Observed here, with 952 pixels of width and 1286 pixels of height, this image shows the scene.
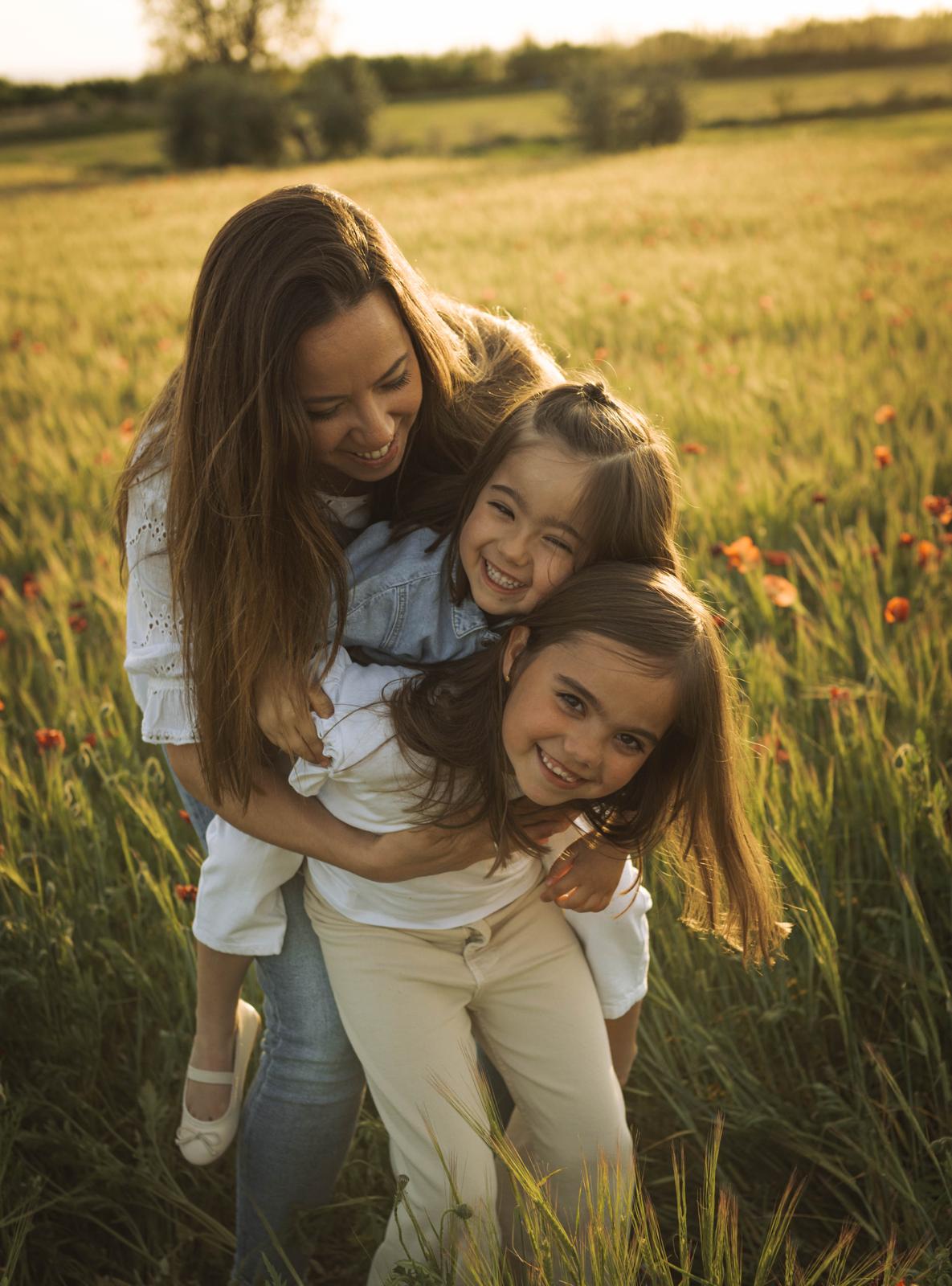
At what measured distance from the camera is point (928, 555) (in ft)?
7.91

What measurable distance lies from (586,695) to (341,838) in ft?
1.49

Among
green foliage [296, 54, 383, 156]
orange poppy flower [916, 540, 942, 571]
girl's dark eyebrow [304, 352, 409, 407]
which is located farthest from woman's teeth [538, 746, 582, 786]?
green foliage [296, 54, 383, 156]

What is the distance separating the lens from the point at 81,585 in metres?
2.91

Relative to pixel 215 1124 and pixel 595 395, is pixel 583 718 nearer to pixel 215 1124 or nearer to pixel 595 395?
pixel 595 395

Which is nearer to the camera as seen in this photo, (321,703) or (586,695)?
(586,695)

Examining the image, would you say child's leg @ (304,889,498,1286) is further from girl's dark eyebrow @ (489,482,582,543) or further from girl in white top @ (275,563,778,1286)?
girl's dark eyebrow @ (489,482,582,543)

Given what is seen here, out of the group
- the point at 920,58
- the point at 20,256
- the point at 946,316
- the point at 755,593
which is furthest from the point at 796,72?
the point at 755,593

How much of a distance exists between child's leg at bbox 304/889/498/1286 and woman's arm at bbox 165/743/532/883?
122mm

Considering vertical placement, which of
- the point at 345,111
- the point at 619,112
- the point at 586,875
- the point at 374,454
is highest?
the point at 345,111

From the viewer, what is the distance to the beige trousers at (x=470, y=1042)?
1.49 meters

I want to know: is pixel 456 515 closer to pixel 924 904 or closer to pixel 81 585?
pixel 924 904

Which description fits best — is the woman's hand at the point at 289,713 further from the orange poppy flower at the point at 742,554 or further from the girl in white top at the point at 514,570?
the orange poppy flower at the point at 742,554

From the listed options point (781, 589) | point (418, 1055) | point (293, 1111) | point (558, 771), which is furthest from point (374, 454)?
point (781, 589)

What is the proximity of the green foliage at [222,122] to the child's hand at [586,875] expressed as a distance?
117ft
